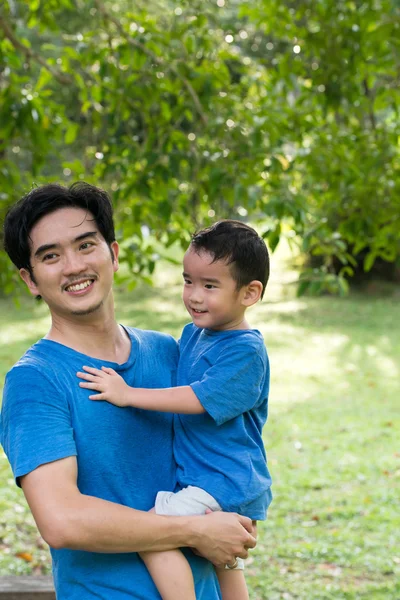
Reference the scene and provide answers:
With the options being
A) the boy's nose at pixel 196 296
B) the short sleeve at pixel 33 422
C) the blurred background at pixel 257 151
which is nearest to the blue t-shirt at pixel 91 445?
the short sleeve at pixel 33 422

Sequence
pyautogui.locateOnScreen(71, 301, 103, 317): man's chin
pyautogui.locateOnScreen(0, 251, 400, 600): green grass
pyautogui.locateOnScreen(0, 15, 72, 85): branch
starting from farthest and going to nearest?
pyautogui.locateOnScreen(0, 251, 400, 600): green grass < pyautogui.locateOnScreen(0, 15, 72, 85): branch < pyautogui.locateOnScreen(71, 301, 103, 317): man's chin

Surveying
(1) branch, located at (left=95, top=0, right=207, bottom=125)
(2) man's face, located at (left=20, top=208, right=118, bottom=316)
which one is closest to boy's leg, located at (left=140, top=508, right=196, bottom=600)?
(2) man's face, located at (left=20, top=208, right=118, bottom=316)

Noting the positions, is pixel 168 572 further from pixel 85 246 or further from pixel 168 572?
pixel 85 246

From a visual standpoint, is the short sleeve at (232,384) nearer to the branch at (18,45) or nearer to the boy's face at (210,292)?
the boy's face at (210,292)

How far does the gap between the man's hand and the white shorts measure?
5 centimetres

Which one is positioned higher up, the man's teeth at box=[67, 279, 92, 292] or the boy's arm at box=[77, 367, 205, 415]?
the man's teeth at box=[67, 279, 92, 292]

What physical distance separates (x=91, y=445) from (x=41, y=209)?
1.93 ft

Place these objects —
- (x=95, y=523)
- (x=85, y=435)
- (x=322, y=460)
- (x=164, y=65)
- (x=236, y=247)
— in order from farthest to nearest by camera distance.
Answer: (x=322, y=460)
(x=164, y=65)
(x=236, y=247)
(x=85, y=435)
(x=95, y=523)

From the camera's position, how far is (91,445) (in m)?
1.94

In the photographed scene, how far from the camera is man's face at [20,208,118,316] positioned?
6.55ft

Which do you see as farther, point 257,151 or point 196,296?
point 257,151

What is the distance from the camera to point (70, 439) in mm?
1850

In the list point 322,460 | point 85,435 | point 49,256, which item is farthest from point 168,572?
point 322,460

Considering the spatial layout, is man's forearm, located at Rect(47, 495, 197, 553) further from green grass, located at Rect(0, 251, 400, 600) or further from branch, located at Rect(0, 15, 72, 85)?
branch, located at Rect(0, 15, 72, 85)
